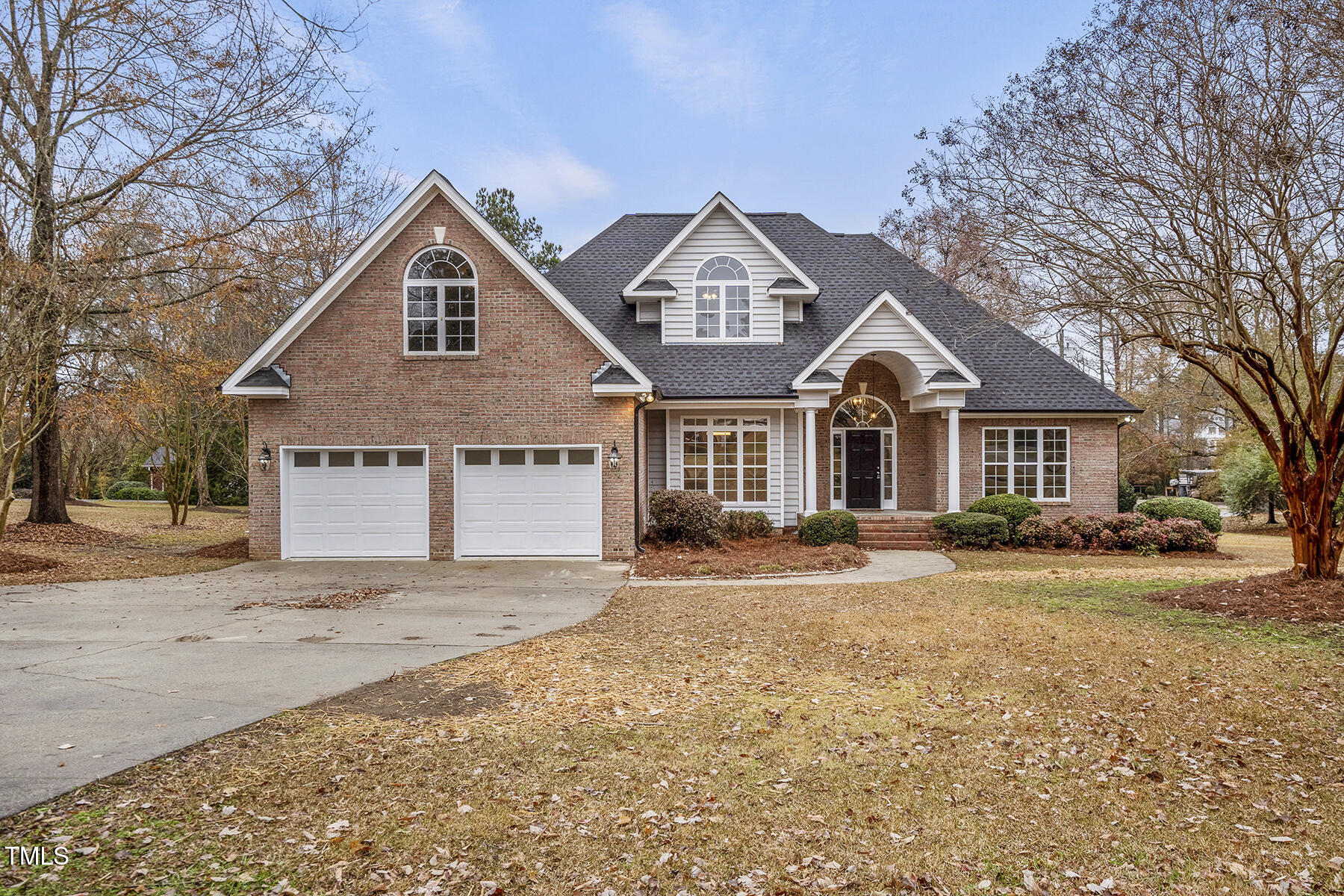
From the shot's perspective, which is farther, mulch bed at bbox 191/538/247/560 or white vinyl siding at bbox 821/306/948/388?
white vinyl siding at bbox 821/306/948/388

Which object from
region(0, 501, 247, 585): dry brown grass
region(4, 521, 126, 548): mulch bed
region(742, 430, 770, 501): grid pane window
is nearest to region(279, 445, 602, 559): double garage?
region(0, 501, 247, 585): dry brown grass

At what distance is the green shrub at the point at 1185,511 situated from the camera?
17203 millimetres

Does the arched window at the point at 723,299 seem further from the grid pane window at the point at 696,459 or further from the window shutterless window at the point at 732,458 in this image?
the grid pane window at the point at 696,459

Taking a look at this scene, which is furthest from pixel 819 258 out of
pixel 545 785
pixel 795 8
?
pixel 545 785

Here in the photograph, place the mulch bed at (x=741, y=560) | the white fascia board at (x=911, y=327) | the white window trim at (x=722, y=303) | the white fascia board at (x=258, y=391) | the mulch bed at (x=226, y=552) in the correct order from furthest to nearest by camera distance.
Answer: the white window trim at (x=722, y=303) < the white fascia board at (x=911, y=327) < the mulch bed at (x=226, y=552) < the white fascia board at (x=258, y=391) < the mulch bed at (x=741, y=560)

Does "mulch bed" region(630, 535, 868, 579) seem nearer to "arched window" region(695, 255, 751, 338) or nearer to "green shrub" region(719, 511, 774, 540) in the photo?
"green shrub" region(719, 511, 774, 540)

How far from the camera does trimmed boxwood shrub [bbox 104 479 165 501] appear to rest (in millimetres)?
38125

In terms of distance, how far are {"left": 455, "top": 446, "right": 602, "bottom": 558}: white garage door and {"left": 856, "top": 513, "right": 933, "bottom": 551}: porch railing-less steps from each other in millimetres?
6123

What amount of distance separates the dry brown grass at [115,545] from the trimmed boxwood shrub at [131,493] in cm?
1175

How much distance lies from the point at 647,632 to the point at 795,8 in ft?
36.2

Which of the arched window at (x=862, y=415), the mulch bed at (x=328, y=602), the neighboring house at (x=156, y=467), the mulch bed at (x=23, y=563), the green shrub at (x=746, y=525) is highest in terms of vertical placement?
the arched window at (x=862, y=415)

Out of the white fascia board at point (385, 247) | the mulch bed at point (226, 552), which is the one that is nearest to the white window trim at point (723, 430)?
the white fascia board at point (385, 247)

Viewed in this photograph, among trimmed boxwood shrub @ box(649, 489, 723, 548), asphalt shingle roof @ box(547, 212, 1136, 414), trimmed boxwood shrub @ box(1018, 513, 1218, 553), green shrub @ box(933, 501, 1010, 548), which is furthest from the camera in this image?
asphalt shingle roof @ box(547, 212, 1136, 414)

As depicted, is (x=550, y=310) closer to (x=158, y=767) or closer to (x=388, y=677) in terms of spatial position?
(x=388, y=677)
